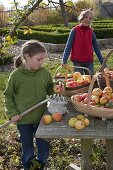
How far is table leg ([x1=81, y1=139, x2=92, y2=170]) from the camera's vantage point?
3123 millimetres

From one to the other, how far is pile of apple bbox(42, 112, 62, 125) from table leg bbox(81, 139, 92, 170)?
22.7 inches

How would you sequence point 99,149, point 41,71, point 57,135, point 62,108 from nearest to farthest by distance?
point 57,135
point 62,108
point 41,71
point 99,149

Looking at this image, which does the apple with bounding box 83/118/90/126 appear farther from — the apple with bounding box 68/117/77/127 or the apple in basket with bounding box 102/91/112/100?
the apple in basket with bounding box 102/91/112/100

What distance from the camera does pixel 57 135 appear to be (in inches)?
95.7

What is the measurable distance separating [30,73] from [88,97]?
591 mm

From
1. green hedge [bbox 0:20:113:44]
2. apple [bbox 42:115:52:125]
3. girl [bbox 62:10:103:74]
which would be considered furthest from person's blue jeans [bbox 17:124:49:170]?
green hedge [bbox 0:20:113:44]

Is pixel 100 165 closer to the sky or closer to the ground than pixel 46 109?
closer to the ground

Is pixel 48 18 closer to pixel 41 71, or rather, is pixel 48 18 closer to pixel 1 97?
pixel 1 97

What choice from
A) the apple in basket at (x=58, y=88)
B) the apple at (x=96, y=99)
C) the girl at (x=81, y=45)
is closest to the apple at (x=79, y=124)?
the apple at (x=96, y=99)

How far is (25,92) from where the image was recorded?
2930 millimetres

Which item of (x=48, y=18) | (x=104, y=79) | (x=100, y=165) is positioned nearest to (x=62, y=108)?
(x=104, y=79)

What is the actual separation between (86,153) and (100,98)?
653mm

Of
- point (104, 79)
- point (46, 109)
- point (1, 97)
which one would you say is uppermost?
point (104, 79)

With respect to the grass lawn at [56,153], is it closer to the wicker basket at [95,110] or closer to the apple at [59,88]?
the apple at [59,88]
